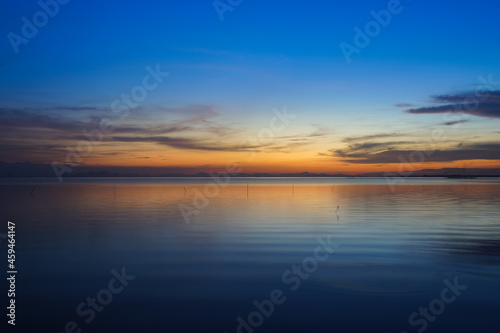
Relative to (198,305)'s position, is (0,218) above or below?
above

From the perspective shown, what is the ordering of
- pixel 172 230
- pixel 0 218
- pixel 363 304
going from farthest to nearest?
pixel 0 218 < pixel 172 230 < pixel 363 304

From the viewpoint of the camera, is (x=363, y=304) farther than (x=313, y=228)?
No

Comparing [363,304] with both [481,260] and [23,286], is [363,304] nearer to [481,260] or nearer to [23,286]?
[481,260]

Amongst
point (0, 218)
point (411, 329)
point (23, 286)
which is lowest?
point (411, 329)

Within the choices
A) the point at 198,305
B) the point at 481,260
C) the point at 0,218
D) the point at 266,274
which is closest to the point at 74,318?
the point at 198,305

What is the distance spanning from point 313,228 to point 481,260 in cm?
1338

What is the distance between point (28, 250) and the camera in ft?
75.2

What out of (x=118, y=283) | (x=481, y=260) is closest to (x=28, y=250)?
(x=118, y=283)

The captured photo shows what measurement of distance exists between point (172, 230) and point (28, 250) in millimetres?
10624

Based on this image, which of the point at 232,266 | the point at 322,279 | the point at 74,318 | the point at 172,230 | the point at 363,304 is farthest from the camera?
the point at 172,230

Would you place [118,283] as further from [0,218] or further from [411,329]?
[0,218]

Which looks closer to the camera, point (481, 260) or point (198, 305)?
point (198, 305)

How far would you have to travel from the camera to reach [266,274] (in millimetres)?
17766

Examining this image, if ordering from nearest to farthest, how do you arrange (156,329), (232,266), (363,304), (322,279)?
1. (156,329)
2. (363,304)
3. (322,279)
4. (232,266)
